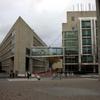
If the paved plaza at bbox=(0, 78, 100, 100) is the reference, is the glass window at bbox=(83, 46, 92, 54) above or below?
above

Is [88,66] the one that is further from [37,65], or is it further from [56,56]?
[37,65]

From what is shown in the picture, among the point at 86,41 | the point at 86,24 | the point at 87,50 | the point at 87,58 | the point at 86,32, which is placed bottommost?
the point at 87,58

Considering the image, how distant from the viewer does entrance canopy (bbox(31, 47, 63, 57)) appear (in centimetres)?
11281

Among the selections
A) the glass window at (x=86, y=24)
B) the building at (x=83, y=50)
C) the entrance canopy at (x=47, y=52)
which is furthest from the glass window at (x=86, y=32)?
the entrance canopy at (x=47, y=52)

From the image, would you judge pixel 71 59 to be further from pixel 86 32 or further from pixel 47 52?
pixel 86 32

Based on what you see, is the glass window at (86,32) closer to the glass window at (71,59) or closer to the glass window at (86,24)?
the glass window at (86,24)

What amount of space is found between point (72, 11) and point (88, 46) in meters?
31.2

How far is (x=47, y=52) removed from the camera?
112812 millimetres

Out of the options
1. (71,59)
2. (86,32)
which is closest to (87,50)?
(71,59)

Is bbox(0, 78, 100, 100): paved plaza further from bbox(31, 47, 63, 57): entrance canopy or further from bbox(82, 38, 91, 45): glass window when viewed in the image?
bbox(82, 38, 91, 45): glass window

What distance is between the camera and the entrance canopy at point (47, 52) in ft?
370

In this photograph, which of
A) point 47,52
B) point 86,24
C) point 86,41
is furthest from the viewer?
point 86,24

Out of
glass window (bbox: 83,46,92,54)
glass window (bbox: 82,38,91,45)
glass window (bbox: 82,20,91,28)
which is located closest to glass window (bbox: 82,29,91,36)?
glass window (bbox: 82,20,91,28)

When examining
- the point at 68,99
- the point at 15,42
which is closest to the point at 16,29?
the point at 15,42
